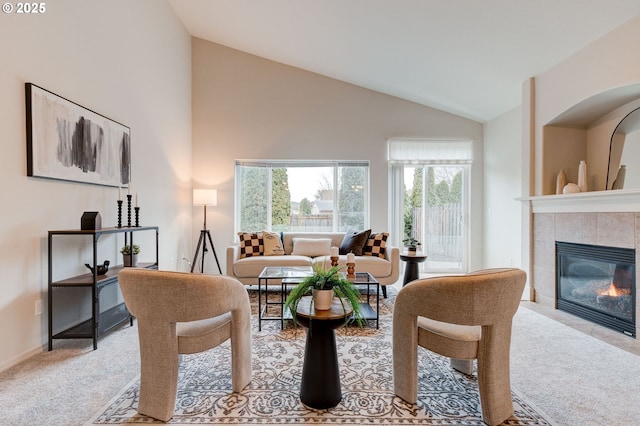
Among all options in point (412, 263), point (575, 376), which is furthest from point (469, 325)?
point (412, 263)

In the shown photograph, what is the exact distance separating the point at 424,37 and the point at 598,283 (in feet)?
10.2

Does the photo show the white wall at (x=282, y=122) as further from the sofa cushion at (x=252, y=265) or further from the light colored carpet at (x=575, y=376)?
the light colored carpet at (x=575, y=376)

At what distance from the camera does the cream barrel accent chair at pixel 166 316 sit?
1.53 meters

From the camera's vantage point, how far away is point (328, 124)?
5.23 metres

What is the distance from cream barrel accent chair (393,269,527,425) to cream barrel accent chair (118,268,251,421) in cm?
98

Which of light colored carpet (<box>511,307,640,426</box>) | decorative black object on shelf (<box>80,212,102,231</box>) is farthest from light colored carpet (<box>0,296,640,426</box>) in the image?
decorative black object on shelf (<box>80,212,102,231</box>)

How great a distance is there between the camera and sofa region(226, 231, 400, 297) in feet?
13.1

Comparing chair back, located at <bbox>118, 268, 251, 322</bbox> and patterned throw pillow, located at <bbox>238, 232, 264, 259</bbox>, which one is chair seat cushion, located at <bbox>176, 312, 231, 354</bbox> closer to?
chair back, located at <bbox>118, 268, 251, 322</bbox>

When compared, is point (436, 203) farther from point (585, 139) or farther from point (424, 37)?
point (424, 37)

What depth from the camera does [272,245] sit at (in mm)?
4426

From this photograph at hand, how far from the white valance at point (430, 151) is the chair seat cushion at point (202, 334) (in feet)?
13.7

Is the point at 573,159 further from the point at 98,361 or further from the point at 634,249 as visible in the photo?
the point at 98,361

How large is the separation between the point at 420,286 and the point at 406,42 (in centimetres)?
314

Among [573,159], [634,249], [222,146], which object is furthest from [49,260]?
[573,159]
